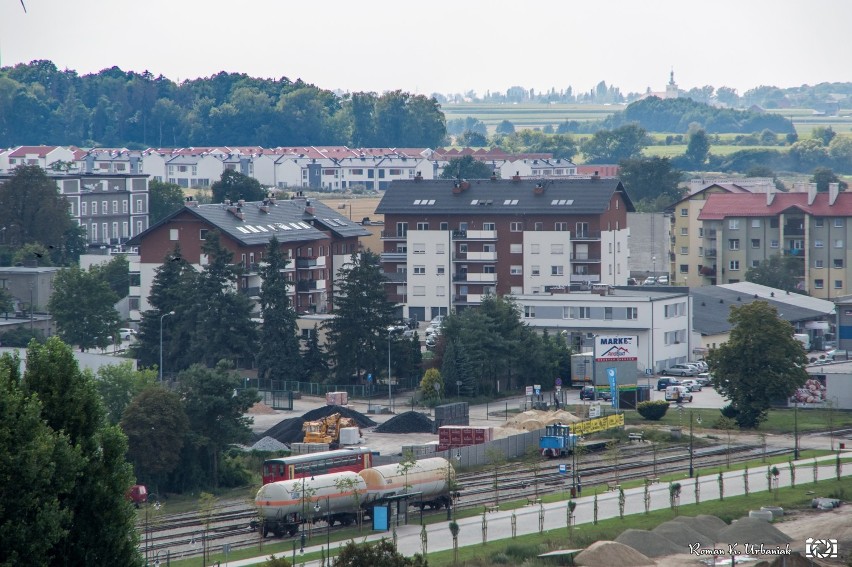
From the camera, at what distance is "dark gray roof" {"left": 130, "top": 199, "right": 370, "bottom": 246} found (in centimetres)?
8669

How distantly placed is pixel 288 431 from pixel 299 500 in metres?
18.8

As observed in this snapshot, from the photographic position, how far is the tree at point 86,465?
83.0ft

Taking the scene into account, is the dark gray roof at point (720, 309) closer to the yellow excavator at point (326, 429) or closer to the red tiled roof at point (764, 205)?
the red tiled roof at point (764, 205)

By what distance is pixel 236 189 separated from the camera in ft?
391

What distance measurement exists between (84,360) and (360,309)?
14796mm

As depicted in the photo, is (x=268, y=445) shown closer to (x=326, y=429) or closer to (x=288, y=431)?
(x=326, y=429)

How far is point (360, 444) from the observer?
2247 inches

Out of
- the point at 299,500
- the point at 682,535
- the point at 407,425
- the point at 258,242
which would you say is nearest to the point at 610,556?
the point at 682,535

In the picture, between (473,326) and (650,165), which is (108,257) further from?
(650,165)

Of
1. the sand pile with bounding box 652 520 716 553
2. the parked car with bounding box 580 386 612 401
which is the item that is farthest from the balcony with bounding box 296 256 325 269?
the sand pile with bounding box 652 520 716 553

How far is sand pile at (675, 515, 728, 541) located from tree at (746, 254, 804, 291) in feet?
202

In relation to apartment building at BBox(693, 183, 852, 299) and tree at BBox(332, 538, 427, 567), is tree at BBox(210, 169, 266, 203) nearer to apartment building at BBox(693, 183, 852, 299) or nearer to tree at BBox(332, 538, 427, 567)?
apartment building at BBox(693, 183, 852, 299)

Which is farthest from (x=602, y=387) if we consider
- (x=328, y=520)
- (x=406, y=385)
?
(x=328, y=520)

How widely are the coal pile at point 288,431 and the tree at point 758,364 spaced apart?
17126 mm
